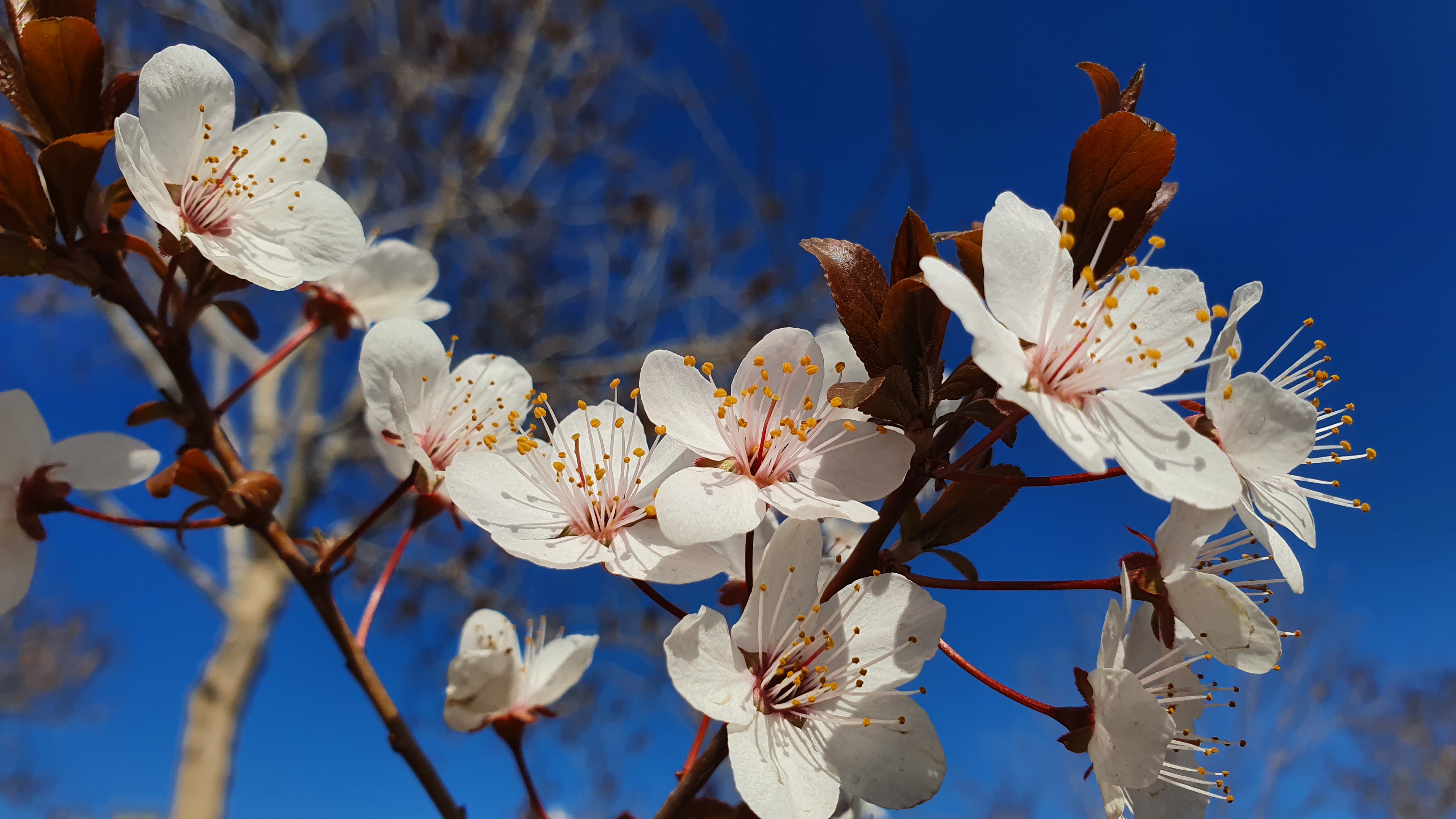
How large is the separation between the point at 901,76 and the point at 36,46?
2.32m

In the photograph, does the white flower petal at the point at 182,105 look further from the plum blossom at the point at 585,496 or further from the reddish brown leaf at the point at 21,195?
the plum blossom at the point at 585,496

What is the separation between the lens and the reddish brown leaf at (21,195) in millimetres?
767

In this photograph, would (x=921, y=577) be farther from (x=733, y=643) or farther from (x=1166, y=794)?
(x=1166, y=794)

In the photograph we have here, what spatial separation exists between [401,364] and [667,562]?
1.69ft

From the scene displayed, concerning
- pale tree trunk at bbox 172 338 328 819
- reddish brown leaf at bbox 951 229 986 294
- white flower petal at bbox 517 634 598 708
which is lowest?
pale tree trunk at bbox 172 338 328 819

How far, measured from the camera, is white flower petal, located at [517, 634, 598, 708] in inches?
46.4

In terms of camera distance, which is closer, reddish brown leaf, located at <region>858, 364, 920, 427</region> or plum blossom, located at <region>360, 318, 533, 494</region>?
reddish brown leaf, located at <region>858, 364, 920, 427</region>

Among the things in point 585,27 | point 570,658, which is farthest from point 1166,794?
point 585,27

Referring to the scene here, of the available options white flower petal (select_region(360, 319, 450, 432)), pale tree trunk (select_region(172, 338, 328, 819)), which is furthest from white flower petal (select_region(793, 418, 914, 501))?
pale tree trunk (select_region(172, 338, 328, 819))

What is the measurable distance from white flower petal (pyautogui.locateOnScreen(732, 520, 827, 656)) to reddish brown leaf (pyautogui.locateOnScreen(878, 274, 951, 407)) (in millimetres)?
158

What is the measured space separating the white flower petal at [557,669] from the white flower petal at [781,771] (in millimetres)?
510

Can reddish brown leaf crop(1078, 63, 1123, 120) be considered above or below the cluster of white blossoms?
above

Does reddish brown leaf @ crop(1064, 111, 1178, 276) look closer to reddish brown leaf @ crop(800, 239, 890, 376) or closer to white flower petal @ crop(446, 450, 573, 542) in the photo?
reddish brown leaf @ crop(800, 239, 890, 376)

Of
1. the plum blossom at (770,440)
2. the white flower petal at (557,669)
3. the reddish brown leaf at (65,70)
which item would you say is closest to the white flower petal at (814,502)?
the plum blossom at (770,440)
